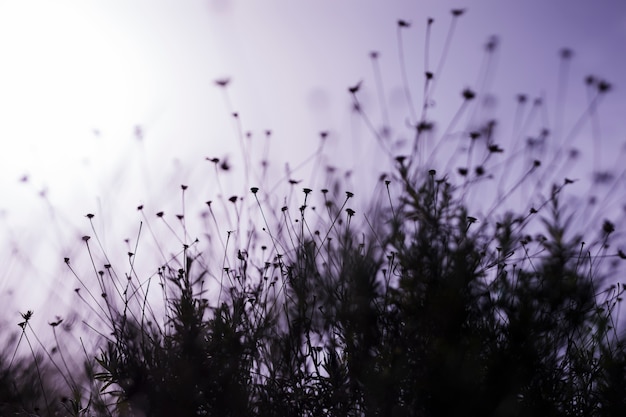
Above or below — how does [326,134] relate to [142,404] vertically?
above

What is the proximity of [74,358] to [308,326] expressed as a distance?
5.58ft

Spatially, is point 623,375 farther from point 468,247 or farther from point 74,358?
point 74,358

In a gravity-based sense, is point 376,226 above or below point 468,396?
above

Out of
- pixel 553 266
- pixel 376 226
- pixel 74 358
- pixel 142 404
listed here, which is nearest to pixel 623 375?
pixel 553 266

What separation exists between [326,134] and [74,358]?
80.8 inches

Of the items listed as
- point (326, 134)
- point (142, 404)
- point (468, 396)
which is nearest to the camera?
point (468, 396)

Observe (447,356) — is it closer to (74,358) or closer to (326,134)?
(326,134)

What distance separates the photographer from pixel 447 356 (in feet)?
8.92

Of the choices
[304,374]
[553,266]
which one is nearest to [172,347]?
[304,374]

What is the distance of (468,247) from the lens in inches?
111

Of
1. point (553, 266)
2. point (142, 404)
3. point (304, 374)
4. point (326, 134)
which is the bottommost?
point (142, 404)

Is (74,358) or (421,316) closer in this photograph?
(421,316)

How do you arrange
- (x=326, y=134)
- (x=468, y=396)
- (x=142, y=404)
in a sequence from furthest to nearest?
1. (x=326, y=134)
2. (x=142, y=404)
3. (x=468, y=396)

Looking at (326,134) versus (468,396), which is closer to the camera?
(468,396)
